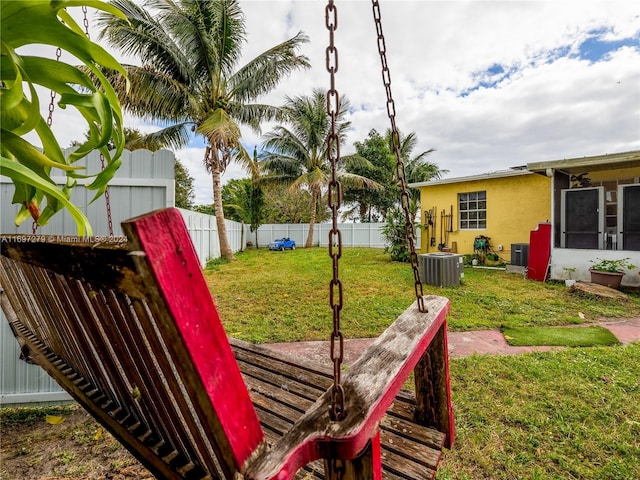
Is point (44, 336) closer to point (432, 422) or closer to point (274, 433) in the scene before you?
point (274, 433)

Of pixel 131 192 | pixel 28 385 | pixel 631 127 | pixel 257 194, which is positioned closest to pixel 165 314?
pixel 131 192

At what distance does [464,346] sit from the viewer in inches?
131


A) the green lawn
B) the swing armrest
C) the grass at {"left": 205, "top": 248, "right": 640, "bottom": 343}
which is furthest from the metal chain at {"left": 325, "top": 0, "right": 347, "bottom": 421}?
the grass at {"left": 205, "top": 248, "right": 640, "bottom": 343}

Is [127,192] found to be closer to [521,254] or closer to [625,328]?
[625,328]

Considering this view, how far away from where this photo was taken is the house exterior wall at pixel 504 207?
833 cm

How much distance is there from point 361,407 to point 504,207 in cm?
991

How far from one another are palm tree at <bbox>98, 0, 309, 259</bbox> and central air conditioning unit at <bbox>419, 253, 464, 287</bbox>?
6702 mm

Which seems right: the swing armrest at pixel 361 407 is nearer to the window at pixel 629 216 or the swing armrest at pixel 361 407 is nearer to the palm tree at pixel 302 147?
the window at pixel 629 216

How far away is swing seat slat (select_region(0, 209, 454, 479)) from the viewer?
1.40 ft

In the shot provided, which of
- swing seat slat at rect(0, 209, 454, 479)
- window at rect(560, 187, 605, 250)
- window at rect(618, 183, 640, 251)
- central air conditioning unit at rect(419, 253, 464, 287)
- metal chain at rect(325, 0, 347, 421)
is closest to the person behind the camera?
swing seat slat at rect(0, 209, 454, 479)

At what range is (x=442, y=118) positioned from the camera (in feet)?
43.6

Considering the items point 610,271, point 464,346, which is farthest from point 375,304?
point 610,271

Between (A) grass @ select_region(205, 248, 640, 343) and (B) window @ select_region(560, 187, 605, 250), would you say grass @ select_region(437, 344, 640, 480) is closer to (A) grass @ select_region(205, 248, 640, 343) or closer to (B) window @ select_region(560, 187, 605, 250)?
(A) grass @ select_region(205, 248, 640, 343)

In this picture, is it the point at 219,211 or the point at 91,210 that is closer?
the point at 91,210
